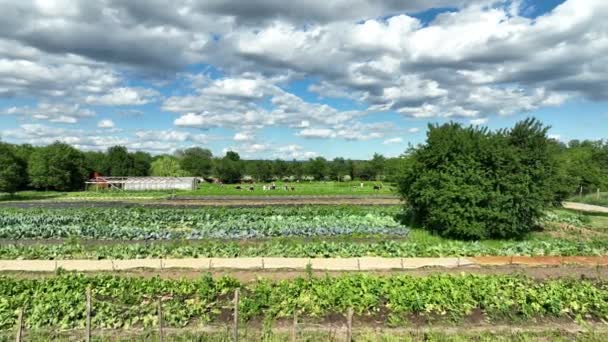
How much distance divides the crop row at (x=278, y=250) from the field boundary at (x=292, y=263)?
0.78 meters

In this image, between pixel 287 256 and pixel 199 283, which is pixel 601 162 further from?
pixel 199 283

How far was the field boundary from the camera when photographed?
1266 centimetres

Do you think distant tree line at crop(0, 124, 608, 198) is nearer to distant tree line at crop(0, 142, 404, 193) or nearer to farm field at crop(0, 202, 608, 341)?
distant tree line at crop(0, 142, 404, 193)

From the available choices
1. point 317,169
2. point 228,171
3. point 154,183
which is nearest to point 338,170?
point 317,169

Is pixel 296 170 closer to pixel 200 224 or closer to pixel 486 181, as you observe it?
pixel 200 224

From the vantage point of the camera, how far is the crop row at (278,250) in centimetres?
1464

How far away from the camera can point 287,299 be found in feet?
28.6

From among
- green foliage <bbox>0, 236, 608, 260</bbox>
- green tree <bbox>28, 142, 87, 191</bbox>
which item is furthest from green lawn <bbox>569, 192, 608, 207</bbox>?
green tree <bbox>28, 142, 87, 191</bbox>

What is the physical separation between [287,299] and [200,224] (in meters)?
15.1

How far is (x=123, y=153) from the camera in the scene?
306 ft

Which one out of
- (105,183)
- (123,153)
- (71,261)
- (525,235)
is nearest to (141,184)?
(105,183)

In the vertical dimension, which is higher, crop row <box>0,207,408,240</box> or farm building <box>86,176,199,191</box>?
farm building <box>86,176,199,191</box>

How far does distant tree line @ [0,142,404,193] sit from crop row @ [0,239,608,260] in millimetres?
33651

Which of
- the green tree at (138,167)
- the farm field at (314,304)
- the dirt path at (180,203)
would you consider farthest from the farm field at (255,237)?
the green tree at (138,167)
